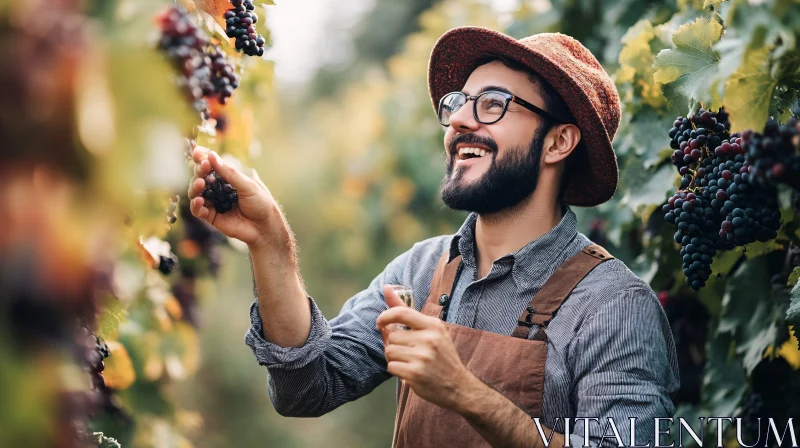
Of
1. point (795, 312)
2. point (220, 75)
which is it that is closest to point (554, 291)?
point (795, 312)

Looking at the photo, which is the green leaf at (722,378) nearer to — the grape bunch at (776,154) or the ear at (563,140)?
the ear at (563,140)

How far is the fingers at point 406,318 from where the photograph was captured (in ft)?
6.65

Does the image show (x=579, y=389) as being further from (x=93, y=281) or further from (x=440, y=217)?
(x=440, y=217)

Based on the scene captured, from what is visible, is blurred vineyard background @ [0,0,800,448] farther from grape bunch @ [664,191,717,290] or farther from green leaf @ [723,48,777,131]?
grape bunch @ [664,191,717,290]

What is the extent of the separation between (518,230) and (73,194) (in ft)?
6.26

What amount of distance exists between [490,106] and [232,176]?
Answer: 93 centimetres

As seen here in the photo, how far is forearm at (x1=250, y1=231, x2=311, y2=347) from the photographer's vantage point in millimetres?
2459

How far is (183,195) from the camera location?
3.40 m

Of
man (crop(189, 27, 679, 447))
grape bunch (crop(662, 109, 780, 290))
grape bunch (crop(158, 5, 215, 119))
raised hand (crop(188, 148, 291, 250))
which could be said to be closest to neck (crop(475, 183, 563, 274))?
man (crop(189, 27, 679, 447))

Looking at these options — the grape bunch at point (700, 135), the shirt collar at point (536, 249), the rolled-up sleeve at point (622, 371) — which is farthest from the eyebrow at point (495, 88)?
the rolled-up sleeve at point (622, 371)

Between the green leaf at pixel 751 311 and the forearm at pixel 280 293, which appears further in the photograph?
the green leaf at pixel 751 311

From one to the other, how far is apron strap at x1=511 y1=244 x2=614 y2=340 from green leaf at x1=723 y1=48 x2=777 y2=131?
812 millimetres

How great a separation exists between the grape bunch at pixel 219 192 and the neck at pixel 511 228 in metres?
0.85

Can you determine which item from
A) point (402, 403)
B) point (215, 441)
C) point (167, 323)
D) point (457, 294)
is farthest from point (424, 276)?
point (215, 441)
